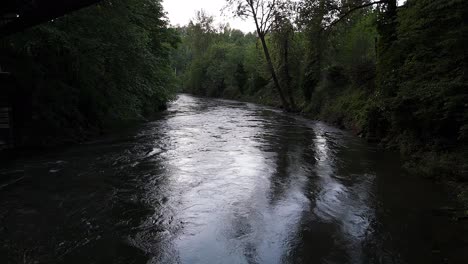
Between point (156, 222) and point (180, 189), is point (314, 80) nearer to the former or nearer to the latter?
point (180, 189)

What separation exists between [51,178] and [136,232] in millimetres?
4746

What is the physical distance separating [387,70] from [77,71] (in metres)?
13.0

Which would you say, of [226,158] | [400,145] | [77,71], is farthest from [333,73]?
[77,71]

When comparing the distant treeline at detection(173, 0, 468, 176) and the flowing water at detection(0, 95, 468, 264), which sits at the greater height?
the distant treeline at detection(173, 0, 468, 176)

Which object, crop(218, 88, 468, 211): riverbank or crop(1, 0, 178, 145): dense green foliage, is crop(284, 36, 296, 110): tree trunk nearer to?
crop(218, 88, 468, 211): riverbank

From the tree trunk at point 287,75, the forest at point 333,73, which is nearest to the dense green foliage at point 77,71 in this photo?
the forest at point 333,73

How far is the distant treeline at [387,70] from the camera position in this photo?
951cm

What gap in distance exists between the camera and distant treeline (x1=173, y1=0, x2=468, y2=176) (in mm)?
9508

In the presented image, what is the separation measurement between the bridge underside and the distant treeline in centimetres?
864

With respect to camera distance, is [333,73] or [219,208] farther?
[333,73]

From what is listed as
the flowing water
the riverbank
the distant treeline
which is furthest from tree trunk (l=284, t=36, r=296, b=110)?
the flowing water

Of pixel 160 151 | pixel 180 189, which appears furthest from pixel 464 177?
pixel 160 151

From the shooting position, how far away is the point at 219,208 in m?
7.72

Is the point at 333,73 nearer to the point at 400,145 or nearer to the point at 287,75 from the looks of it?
the point at 287,75
